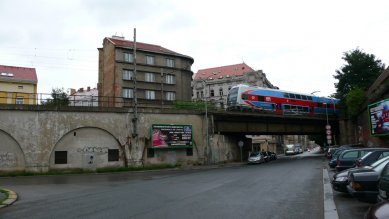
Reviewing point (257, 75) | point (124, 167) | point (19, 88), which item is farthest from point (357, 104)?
point (257, 75)

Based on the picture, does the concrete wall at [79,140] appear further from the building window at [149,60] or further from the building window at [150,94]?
the building window at [149,60]

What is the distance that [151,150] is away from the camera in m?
37.7

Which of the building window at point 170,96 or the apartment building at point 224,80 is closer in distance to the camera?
the building window at point 170,96

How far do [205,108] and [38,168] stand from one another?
60.1 ft

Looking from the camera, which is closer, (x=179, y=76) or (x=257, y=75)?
(x=179, y=76)

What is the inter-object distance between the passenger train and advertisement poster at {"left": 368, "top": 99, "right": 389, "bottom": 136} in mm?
17474

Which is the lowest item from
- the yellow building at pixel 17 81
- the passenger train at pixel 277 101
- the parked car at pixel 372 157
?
the parked car at pixel 372 157

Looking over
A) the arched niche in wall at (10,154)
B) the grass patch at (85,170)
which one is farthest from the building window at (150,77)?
the arched niche in wall at (10,154)

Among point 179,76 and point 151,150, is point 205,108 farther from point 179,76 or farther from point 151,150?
point 179,76

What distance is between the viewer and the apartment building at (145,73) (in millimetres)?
60188

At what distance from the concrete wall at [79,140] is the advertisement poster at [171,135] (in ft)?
2.09

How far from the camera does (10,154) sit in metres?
30.9

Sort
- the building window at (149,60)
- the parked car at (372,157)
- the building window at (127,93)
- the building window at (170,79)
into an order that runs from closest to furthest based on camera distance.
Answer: the parked car at (372,157)
the building window at (127,93)
the building window at (149,60)
the building window at (170,79)

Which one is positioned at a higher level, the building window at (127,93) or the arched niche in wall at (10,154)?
the building window at (127,93)
